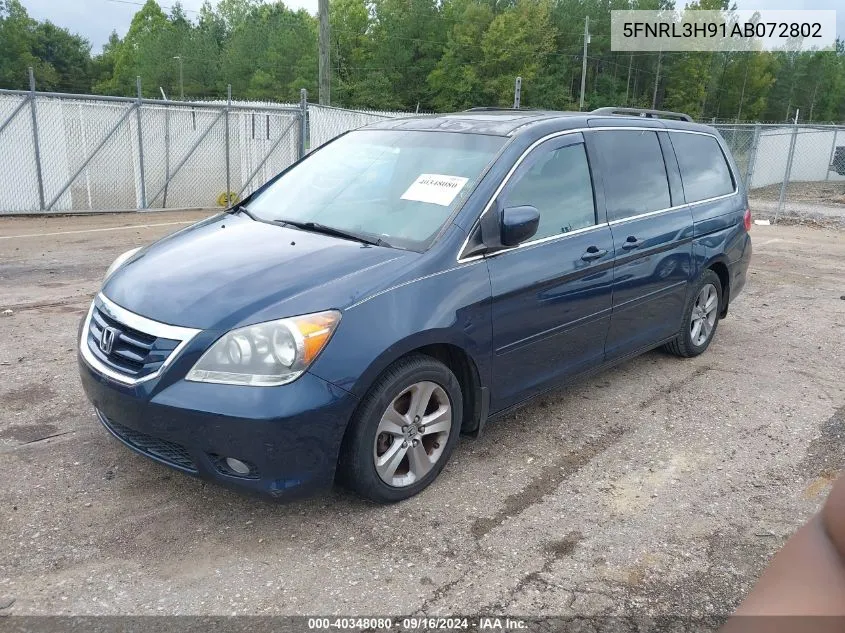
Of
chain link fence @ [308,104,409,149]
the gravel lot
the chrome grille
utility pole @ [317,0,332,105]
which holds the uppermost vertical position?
utility pole @ [317,0,332,105]

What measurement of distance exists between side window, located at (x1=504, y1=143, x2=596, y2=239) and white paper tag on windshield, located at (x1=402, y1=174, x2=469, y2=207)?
0.28 meters

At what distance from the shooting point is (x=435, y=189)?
12.3 ft

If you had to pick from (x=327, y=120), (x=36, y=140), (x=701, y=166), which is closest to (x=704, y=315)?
(x=701, y=166)

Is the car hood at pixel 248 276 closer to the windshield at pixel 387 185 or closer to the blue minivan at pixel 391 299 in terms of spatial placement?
the blue minivan at pixel 391 299

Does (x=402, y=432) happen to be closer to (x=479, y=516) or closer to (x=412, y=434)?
(x=412, y=434)

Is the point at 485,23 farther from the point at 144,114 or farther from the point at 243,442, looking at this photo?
the point at 243,442

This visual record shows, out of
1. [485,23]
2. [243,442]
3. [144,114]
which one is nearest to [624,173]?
[243,442]

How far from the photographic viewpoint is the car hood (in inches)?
117

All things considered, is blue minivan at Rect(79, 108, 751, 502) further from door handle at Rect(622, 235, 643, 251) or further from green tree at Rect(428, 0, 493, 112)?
green tree at Rect(428, 0, 493, 112)

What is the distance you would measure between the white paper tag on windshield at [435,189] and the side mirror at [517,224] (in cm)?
30

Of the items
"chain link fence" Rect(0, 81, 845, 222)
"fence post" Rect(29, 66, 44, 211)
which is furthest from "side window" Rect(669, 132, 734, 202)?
"fence post" Rect(29, 66, 44, 211)

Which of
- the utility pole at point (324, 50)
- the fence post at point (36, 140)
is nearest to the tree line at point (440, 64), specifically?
the utility pole at point (324, 50)

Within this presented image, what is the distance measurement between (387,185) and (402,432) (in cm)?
146

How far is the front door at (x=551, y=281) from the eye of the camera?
364 centimetres
